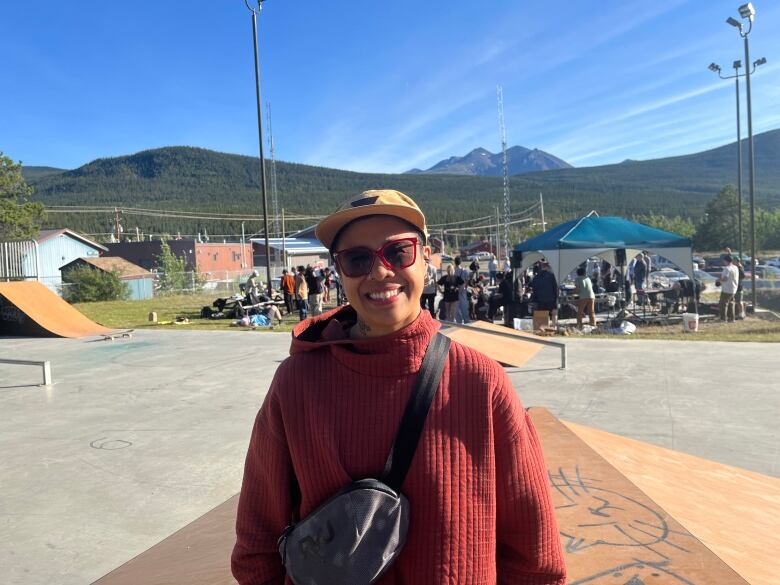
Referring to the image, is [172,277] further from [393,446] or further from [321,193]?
[321,193]

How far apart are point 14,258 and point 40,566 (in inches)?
1231

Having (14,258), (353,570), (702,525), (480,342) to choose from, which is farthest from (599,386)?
(14,258)

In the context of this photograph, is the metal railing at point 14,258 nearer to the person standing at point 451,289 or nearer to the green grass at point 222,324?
the green grass at point 222,324

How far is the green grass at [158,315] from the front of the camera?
16172 millimetres

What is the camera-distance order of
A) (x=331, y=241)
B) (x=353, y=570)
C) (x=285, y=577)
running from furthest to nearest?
(x=331, y=241) → (x=285, y=577) → (x=353, y=570)

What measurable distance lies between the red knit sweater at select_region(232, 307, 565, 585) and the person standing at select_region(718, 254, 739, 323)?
15.0m

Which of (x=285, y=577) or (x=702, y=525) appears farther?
(x=702, y=525)

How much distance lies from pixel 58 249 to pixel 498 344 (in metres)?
49.2

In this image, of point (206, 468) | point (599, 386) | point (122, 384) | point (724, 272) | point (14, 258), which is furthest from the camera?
point (14, 258)

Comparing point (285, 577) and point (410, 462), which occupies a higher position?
point (410, 462)

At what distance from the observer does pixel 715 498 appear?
11.1 ft

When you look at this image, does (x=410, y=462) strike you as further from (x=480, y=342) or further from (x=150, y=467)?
(x=480, y=342)

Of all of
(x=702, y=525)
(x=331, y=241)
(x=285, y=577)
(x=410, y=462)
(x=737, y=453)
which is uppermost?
(x=331, y=241)

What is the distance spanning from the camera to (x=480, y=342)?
27.7 ft
